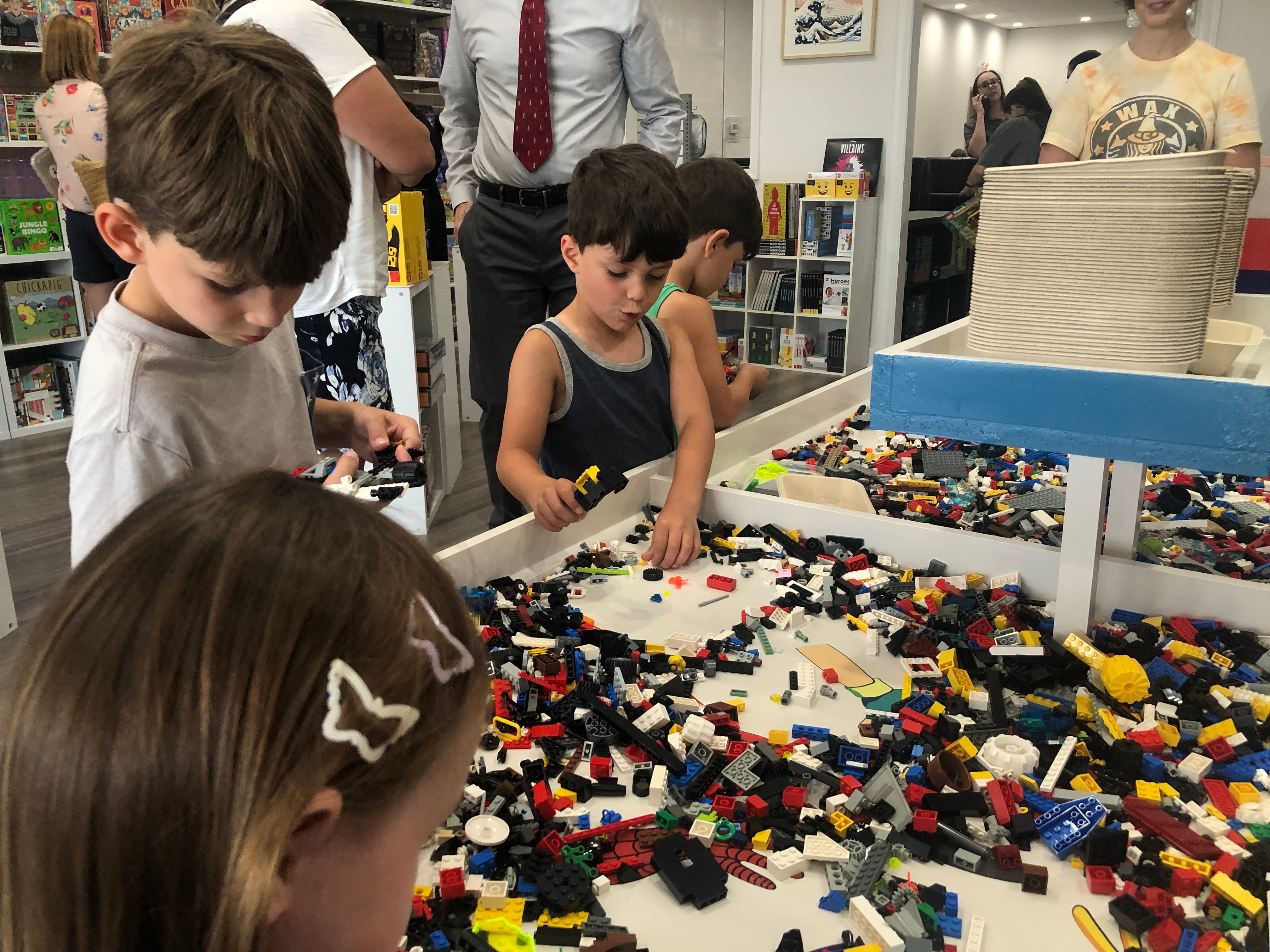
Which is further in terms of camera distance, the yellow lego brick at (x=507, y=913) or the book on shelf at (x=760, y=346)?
the book on shelf at (x=760, y=346)

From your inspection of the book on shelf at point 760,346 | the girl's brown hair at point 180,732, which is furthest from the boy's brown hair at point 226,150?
the book on shelf at point 760,346

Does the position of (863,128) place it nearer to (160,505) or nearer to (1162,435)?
(1162,435)

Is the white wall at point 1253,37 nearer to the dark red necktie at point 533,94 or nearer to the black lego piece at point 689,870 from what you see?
the dark red necktie at point 533,94

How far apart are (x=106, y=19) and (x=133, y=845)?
193 inches

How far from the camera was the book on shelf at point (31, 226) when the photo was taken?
4078 mm

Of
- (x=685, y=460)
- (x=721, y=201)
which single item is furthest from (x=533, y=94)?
(x=685, y=460)

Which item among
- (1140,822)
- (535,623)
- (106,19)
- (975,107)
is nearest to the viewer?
(1140,822)

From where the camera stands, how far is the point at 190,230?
0.76m

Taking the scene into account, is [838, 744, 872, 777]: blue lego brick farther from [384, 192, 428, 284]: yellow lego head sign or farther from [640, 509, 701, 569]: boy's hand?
[384, 192, 428, 284]: yellow lego head sign

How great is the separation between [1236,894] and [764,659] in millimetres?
497

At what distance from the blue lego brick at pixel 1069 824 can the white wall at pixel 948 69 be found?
8040mm

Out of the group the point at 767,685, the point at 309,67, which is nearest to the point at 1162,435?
the point at 767,685

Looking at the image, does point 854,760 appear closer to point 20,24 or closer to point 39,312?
point 39,312

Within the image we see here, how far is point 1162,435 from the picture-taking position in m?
0.89
